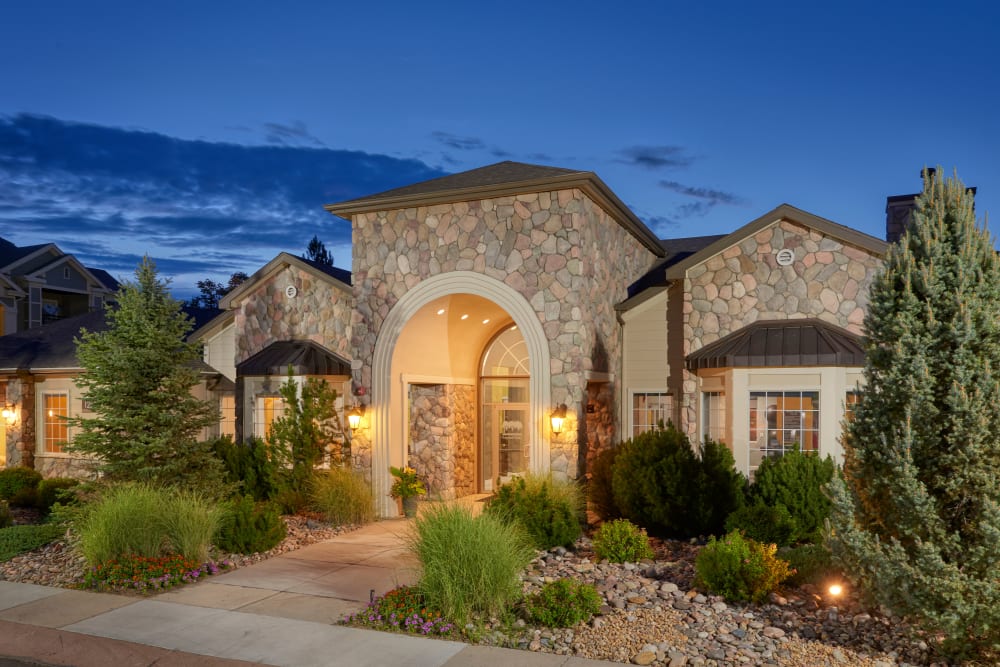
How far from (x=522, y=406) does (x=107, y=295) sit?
91.8ft

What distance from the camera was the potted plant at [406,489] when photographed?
13.3m

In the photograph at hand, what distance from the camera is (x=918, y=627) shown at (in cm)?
573

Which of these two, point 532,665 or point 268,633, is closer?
point 532,665

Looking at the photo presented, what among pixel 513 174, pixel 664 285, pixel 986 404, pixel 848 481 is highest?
pixel 513 174

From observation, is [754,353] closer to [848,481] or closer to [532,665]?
[848,481]

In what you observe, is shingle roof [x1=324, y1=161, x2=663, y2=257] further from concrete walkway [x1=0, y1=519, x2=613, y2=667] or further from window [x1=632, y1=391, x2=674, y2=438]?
concrete walkway [x1=0, y1=519, x2=613, y2=667]

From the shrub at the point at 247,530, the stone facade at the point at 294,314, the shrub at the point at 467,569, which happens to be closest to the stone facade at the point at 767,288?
the stone facade at the point at 294,314

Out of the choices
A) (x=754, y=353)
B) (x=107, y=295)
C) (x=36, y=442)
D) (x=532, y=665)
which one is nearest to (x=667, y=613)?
(x=532, y=665)

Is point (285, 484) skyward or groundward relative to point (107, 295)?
groundward

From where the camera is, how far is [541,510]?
1024cm

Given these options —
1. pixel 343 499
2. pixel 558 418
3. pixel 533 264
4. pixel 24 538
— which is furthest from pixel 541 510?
pixel 24 538

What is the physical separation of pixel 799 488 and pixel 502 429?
718 cm

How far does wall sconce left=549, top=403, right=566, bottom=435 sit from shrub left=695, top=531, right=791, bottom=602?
14.9ft

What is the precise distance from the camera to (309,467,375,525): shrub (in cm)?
1249
